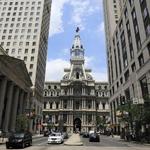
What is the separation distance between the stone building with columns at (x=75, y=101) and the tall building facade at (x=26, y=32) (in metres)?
35.7

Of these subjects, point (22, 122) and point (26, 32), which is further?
point (26, 32)

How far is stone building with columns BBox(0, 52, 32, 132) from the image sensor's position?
1957 inches

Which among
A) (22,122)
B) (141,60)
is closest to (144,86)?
(141,60)

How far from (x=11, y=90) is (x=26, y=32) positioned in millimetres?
35233

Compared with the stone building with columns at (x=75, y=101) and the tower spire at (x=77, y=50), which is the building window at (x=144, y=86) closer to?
the stone building with columns at (x=75, y=101)

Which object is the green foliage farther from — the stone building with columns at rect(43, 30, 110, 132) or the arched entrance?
the arched entrance

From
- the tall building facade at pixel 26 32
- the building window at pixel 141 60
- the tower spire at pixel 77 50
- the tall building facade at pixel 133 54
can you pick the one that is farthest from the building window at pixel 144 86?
the tower spire at pixel 77 50

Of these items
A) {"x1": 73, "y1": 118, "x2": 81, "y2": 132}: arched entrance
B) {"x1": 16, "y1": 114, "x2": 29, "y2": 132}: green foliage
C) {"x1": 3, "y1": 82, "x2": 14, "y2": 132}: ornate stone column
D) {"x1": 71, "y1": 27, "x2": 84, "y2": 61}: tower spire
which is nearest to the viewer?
{"x1": 3, "y1": 82, "x2": 14, "y2": 132}: ornate stone column

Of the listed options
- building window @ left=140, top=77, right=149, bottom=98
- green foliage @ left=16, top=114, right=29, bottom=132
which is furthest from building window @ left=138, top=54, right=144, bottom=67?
green foliage @ left=16, top=114, right=29, bottom=132

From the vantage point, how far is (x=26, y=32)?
8456 cm

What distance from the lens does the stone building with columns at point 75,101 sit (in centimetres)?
11875

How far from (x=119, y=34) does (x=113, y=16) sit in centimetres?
2237

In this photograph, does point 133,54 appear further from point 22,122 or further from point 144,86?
point 22,122

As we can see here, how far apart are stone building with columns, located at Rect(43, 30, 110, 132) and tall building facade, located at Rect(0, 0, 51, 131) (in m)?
35.7
